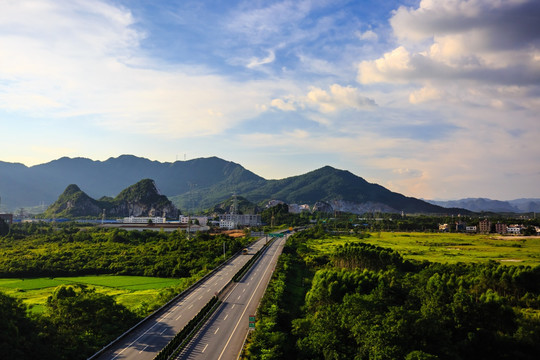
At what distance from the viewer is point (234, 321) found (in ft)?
148

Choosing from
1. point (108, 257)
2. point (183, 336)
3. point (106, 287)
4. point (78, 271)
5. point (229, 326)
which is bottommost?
point (106, 287)

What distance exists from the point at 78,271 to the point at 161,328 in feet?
186

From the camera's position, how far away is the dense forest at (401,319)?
3681 cm

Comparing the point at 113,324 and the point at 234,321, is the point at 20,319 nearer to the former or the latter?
the point at 113,324

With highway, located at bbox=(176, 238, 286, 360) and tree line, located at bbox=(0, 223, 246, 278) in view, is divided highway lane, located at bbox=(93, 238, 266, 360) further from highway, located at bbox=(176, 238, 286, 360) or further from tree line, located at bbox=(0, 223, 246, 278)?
tree line, located at bbox=(0, 223, 246, 278)

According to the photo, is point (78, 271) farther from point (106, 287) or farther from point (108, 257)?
point (106, 287)

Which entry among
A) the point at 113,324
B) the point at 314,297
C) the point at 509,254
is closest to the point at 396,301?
the point at 314,297

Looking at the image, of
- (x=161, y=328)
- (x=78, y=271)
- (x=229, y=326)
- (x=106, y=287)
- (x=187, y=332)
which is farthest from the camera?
(x=78, y=271)

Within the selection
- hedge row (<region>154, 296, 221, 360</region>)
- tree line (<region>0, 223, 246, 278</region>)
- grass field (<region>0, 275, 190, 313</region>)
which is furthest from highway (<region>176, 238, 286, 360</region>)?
tree line (<region>0, 223, 246, 278</region>)

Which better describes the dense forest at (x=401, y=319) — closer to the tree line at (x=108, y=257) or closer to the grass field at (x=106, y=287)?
the grass field at (x=106, y=287)

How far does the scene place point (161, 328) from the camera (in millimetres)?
42312

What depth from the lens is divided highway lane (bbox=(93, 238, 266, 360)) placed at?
1407 inches

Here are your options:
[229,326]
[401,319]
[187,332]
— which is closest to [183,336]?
[187,332]

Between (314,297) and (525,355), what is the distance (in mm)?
23576
